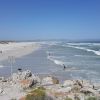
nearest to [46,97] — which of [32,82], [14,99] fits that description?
[14,99]

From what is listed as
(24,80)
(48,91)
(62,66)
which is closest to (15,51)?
(62,66)

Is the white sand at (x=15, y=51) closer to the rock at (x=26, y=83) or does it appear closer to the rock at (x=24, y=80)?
the rock at (x=24, y=80)

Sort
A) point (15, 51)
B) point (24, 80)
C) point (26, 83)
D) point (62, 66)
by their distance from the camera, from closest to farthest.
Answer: point (26, 83)
point (24, 80)
point (62, 66)
point (15, 51)

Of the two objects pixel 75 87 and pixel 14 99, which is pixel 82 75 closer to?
pixel 75 87

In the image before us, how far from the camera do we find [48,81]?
19.1 metres

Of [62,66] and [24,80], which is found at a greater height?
[24,80]

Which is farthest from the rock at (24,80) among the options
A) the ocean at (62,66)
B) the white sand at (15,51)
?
the white sand at (15,51)

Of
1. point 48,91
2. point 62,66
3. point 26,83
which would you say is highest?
point 48,91

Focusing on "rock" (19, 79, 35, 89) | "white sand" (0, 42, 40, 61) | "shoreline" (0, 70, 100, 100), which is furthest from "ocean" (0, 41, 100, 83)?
"shoreline" (0, 70, 100, 100)

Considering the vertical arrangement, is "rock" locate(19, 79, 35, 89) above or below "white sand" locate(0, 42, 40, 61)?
above

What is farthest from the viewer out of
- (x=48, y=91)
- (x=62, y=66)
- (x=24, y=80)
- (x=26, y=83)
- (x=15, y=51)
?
(x=15, y=51)

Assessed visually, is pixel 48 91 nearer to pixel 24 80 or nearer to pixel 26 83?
pixel 26 83

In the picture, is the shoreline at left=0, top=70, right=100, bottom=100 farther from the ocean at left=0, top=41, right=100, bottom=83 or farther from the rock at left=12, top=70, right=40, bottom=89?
the ocean at left=0, top=41, right=100, bottom=83

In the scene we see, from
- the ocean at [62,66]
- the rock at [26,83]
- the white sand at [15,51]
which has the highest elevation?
the rock at [26,83]
